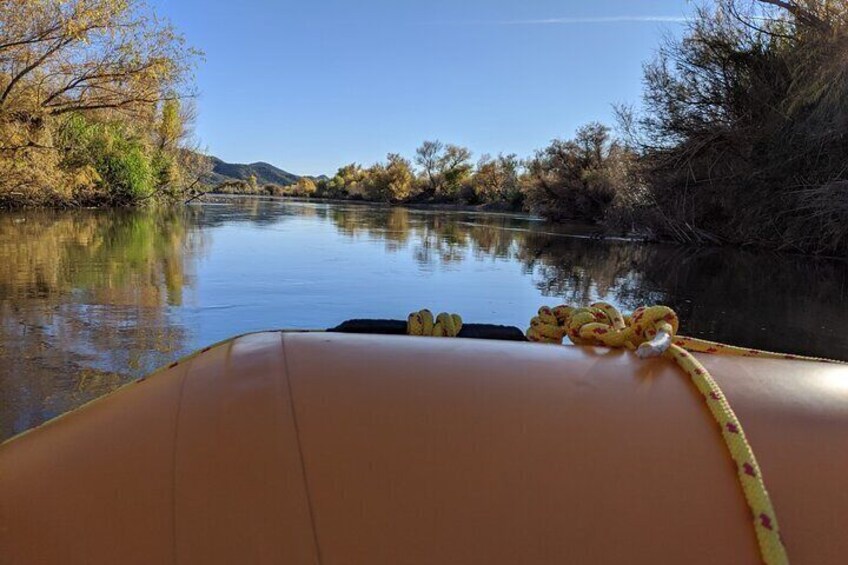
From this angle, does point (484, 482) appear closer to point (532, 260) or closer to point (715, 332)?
point (715, 332)

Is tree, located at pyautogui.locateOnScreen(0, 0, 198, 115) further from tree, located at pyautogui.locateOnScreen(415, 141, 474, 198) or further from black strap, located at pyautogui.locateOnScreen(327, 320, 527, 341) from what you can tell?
tree, located at pyautogui.locateOnScreen(415, 141, 474, 198)

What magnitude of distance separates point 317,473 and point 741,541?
71 cm

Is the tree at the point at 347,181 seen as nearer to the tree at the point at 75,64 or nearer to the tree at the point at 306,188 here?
the tree at the point at 306,188

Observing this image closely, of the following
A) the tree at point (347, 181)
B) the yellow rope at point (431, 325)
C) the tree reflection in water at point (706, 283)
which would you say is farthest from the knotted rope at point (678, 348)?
the tree at point (347, 181)

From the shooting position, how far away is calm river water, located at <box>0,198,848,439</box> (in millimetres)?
4309

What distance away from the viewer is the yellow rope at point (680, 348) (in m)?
0.95

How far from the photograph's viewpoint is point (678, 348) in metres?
1.25

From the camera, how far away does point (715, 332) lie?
Answer: 5.99m

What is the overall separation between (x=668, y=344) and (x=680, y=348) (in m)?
0.03

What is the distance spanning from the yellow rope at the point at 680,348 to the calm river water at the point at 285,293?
9.19 ft

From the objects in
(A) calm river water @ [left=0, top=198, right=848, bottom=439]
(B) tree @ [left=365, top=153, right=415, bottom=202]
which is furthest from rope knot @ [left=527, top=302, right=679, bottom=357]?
(B) tree @ [left=365, top=153, right=415, bottom=202]

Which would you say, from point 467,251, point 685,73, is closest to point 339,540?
point 467,251

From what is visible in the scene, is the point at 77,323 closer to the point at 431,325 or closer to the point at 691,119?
the point at 431,325

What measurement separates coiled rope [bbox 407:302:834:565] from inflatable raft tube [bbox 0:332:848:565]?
Result: 23mm
